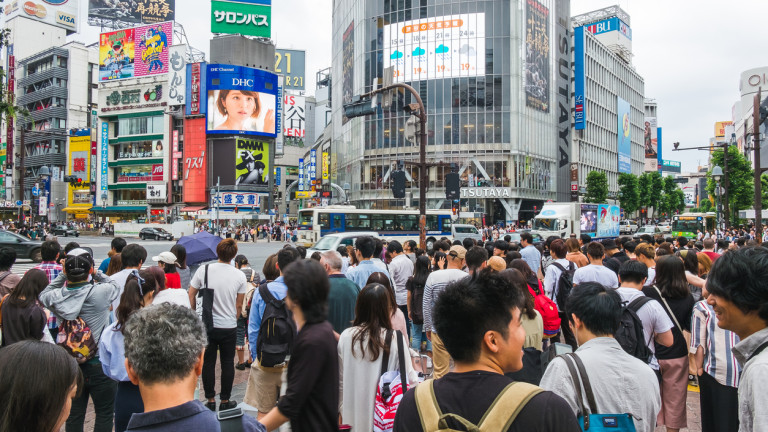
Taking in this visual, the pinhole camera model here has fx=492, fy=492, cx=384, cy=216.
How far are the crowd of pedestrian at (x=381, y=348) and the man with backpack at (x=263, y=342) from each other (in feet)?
0.04

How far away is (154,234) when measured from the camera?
1832 inches

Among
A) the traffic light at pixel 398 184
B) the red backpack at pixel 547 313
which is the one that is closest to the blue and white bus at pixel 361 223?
the traffic light at pixel 398 184

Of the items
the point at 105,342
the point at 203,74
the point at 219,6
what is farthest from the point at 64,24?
the point at 105,342

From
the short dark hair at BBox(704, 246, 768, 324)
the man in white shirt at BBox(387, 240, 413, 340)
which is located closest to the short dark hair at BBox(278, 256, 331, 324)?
the short dark hair at BBox(704, 246, 768, 324)

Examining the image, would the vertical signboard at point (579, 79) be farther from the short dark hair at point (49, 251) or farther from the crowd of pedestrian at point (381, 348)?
the short dark hair at point (49, 251)

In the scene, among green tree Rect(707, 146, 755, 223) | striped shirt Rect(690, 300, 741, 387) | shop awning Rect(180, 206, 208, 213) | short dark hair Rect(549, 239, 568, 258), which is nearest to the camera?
striped shirt Rect(690, 300, 741, 387)

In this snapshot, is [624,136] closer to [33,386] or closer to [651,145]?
[651,145]

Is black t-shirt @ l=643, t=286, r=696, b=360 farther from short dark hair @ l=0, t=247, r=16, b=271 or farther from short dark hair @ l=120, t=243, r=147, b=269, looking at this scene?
short dark hair @ l=0, t=247, r=16, b=271

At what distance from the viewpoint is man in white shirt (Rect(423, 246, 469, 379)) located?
5.32 m

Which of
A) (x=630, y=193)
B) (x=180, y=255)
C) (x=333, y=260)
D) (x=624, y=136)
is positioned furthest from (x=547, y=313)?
(x=624, y=136)

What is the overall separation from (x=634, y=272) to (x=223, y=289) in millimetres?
4387

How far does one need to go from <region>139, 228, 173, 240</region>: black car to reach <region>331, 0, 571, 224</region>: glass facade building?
22.8m

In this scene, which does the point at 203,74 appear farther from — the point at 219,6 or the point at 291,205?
the point at 291,205

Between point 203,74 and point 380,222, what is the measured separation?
4008cm
